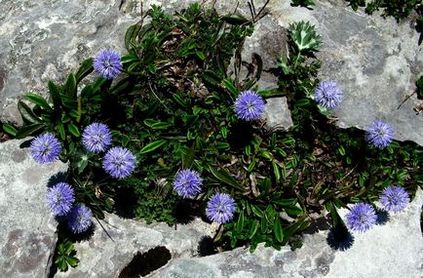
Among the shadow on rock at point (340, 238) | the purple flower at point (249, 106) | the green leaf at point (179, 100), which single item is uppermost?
the purple flower at point (249, 106)

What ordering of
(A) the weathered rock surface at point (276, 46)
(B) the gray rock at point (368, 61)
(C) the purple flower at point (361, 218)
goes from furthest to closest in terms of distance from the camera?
(B) the gray rock at point (368, 61) → (A) the weathered rock surface at point (276, 46) → (C) the purple flower at point (361, 218)

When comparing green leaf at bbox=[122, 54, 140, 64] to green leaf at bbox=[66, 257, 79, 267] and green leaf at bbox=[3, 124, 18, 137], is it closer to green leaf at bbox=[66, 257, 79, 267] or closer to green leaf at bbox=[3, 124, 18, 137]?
→ green leaf at bbox=[3, 124, 18, 137]

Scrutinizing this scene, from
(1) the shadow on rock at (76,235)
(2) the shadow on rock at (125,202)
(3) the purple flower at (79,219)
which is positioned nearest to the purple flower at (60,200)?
(3) the purple flower at (79,219)

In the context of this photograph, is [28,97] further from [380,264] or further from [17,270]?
[380,264]

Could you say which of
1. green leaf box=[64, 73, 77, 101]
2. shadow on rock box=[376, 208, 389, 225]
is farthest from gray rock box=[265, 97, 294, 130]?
green leaf box=[64, 73, 77, 101]

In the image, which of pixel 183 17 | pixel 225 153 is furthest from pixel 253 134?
pixel 183 17

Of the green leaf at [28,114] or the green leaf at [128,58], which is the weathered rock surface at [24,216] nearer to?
the green leaf at [28,114]

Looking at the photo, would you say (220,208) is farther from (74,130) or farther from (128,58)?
(128,58)
